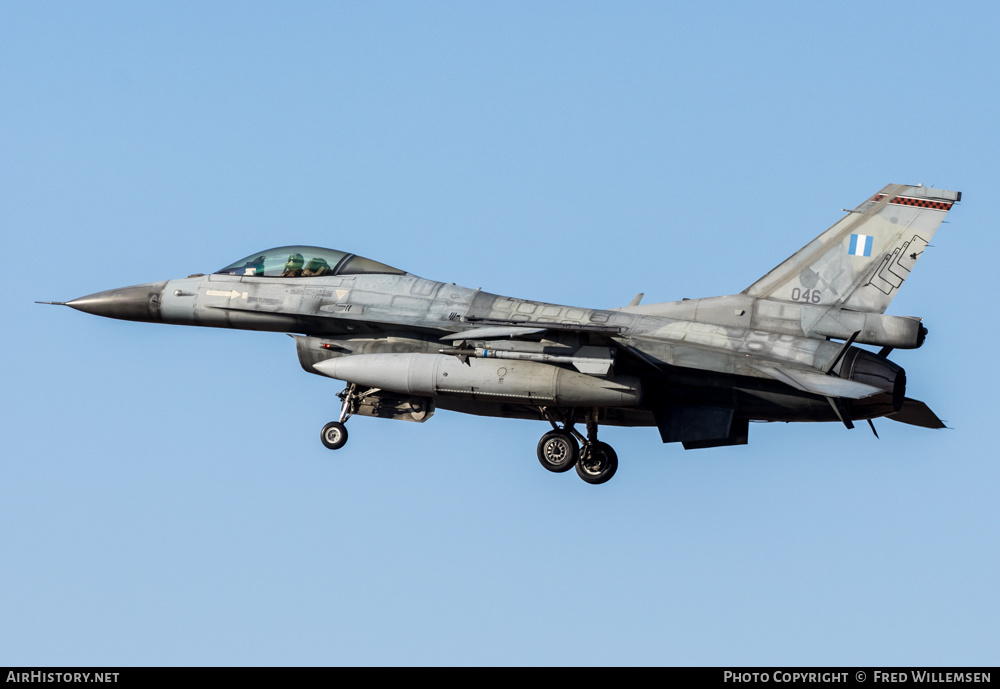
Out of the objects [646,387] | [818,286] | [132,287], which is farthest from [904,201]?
[132,287]

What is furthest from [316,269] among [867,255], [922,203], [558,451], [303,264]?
[922,203]

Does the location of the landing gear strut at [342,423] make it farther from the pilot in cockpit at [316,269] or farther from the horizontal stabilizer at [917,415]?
the horizontal stabilizer at [917,415]

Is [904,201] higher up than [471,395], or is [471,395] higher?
[904,201]

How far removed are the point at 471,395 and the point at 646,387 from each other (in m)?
2.64

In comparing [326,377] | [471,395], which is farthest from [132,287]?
[471,395]

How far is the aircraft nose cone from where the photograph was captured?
23844 millimetres

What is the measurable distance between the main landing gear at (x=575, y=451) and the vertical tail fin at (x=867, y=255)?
336 cm

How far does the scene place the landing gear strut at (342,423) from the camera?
73.5 feet

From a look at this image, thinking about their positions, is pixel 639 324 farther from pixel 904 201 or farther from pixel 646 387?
pixel 904 201

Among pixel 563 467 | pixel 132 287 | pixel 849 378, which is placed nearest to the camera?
pixel 849 378

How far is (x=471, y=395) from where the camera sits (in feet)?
69.2
